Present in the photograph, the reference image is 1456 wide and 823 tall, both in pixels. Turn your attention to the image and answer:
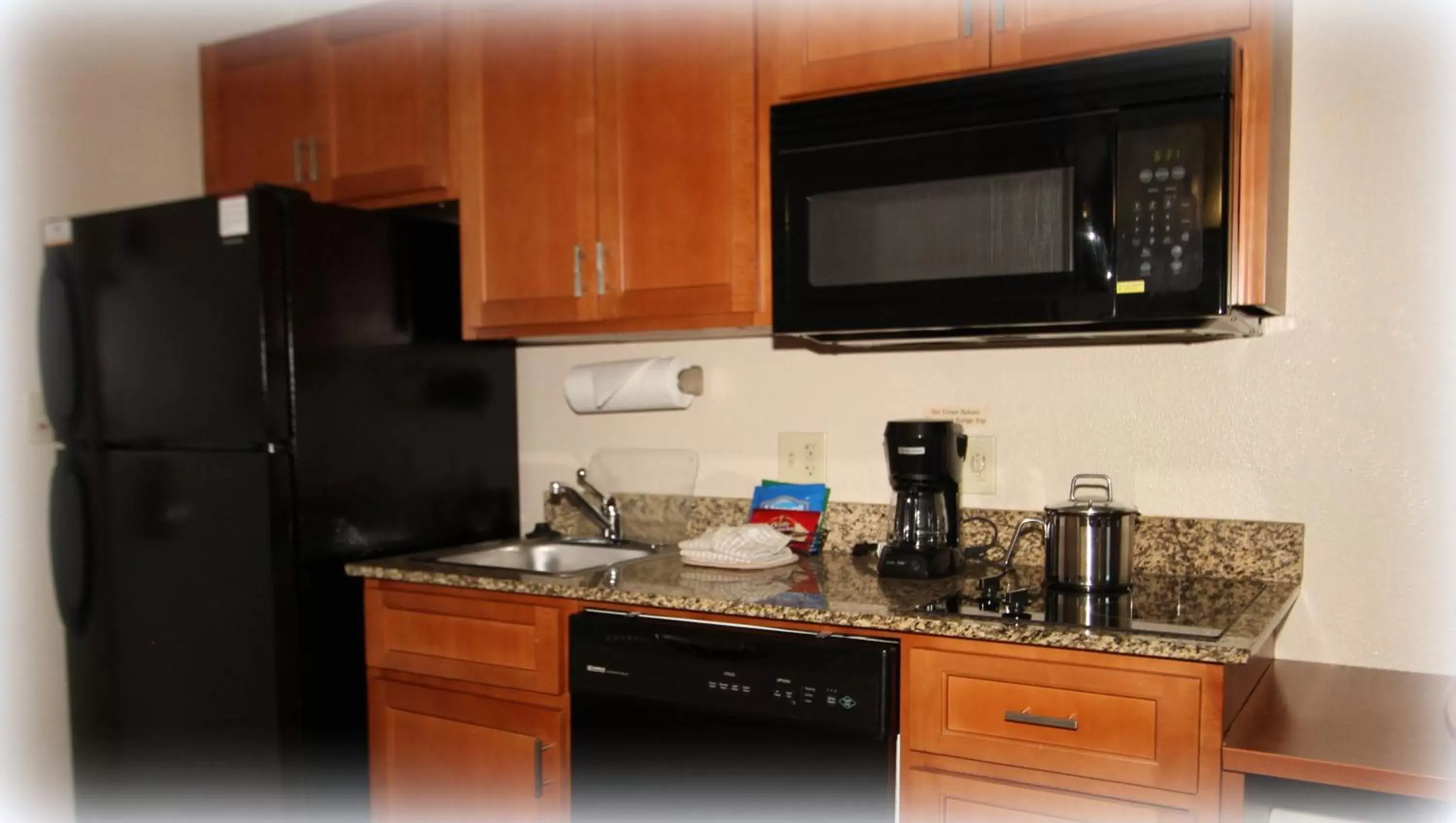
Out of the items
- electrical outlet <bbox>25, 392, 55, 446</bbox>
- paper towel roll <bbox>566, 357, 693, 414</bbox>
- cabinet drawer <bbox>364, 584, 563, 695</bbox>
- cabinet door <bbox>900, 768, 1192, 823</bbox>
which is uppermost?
paper towel roll <bbox>566, 357, 693, 414</bbox>

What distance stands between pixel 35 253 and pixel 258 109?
0.59 metres

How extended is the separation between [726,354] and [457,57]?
0.84 m

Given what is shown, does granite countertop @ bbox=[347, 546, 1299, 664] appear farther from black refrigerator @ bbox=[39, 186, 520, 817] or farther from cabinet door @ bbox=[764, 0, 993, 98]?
cabinet door @ bbox=[764, 0, 993, 98]

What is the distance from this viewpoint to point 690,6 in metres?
1.89

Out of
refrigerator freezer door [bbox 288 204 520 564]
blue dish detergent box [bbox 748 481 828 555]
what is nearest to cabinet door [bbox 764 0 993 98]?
blue dish detergent box [bbox 748 481 828 555]

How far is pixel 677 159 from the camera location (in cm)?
190

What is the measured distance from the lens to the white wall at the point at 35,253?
227 cm

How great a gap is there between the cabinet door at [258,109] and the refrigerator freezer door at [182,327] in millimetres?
355

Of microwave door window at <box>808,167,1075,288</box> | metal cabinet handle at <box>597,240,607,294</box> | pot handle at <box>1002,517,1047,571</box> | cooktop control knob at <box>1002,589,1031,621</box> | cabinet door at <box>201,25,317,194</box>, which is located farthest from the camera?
cabinet door at <box>201,25,317,194</box>

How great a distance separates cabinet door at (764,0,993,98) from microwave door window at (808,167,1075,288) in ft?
0.64

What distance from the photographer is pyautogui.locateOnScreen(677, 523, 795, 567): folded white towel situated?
1869 millimetres

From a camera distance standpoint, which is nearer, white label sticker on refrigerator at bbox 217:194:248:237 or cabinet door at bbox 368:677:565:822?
cabinet door at bbox 368:677:565:822

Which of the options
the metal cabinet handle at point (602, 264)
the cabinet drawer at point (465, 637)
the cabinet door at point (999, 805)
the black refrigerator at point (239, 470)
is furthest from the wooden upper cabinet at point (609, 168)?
the cabinet door at point (999, 805)

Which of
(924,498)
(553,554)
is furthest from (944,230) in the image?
(553,554)
